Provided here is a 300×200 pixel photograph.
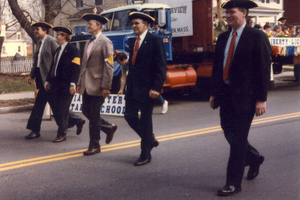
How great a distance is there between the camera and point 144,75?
554cm

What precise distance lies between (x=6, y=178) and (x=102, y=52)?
2.14 meters

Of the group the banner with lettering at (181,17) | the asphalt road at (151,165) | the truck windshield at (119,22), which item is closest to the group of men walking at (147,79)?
the asphalt road at (151,165)

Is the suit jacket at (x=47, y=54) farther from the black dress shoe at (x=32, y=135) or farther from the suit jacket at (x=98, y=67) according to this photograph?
the suit jacket at (x=98, y=67)

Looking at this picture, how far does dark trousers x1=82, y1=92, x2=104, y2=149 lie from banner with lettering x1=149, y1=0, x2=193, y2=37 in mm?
7241

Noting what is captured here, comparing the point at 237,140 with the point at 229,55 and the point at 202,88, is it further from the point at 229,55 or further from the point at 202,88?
the point at 202,88

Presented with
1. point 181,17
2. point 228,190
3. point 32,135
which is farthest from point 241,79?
point 181,17

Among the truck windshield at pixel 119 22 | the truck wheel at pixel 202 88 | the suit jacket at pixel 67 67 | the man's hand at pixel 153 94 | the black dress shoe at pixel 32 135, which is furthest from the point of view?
the truck wheel at pixel 202 88

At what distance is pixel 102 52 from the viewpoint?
243 inches

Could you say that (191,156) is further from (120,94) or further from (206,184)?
(120,94)

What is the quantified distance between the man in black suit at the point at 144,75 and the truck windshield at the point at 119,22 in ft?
19.9

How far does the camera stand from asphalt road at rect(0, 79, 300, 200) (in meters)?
4.58

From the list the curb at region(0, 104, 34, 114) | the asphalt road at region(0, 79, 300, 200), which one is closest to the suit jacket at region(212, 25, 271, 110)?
the asphalt road at region(0, 79, 300, 200)

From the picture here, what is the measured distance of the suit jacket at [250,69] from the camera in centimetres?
436

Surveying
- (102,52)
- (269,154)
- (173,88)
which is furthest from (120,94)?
Answer: (269,154)
